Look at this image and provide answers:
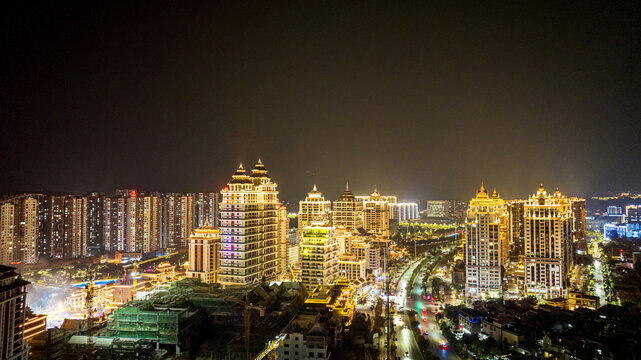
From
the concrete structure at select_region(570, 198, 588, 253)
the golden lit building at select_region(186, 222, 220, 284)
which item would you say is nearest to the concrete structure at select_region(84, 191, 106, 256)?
the golden lit building at select_region(186, 222, 220, 284)

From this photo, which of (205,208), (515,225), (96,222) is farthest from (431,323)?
(96,222)

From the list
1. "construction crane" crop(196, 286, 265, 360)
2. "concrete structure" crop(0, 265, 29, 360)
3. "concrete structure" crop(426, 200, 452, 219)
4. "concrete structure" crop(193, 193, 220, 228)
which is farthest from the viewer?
"concrete structure" crop(426, 200, 452, 219)

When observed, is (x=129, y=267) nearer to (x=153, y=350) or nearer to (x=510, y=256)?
(x=153, y=350)

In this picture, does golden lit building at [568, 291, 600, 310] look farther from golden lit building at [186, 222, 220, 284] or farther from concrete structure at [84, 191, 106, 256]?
concrete structure at [84, 191, 106, 256]

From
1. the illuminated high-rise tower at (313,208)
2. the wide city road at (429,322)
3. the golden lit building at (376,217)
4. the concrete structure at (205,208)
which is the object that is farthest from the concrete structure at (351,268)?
the concrete structure at (205,208)

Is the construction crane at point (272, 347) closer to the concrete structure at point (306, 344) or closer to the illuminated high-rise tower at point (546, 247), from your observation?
the concrete structure at point (306, 344)

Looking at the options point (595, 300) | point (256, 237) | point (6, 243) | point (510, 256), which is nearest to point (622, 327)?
point (595, 300)
